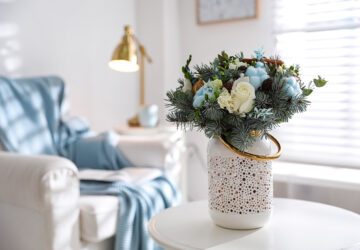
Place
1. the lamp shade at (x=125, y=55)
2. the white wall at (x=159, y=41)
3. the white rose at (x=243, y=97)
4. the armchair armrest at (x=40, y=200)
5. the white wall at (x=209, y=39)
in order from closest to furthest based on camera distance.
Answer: the white rose at (x=243, y=97) < the armchair armrest at (x=40, y=200) < the lamp shade at (x=125, y=55) < the white wall at (x=209, y=39) < the white wall at (x=159, y=41)

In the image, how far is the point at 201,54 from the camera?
133 inches

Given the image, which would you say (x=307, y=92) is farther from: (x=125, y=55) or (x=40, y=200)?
(x=125, y=55)

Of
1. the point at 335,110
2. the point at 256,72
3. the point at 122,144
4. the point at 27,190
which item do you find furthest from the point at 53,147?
the point at 335,110

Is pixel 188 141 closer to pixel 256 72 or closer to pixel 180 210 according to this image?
pixel 180 210

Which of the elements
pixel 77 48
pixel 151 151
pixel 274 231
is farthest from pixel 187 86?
pixel 77 48

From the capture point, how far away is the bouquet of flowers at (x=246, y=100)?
114cm

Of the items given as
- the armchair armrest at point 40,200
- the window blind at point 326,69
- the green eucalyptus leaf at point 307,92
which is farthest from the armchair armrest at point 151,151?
the green eucalyptus leaf at point 307,92

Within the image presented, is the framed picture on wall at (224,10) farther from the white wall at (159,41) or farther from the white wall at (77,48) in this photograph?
the white wall at (77,48)

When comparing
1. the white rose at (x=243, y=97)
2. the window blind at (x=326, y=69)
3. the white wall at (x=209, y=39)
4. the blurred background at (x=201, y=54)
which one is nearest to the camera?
the white rose at (x=243, y=97)

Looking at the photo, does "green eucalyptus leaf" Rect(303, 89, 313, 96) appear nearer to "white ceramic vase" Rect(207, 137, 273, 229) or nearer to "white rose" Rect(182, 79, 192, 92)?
"white ceramic vase" Rect(207, 137, 273, 229)

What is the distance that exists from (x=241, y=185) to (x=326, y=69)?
6.45 feet

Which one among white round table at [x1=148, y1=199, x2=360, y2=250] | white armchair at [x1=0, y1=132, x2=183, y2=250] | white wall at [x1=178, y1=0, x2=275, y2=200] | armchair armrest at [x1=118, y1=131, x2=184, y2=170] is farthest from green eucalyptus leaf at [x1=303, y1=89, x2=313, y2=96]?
white wall at [x1=178, y1=0, x2=275, y2=200]

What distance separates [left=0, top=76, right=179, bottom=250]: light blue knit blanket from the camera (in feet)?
6.43

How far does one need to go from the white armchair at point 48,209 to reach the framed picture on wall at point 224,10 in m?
1.71
